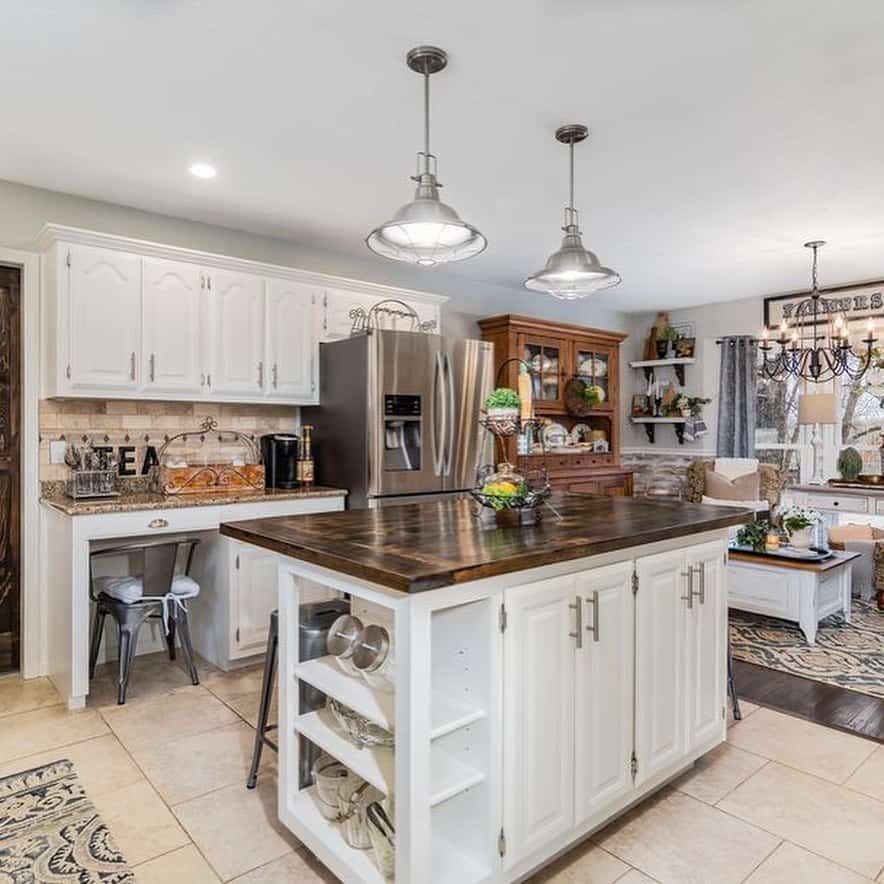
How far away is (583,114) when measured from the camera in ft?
8.54

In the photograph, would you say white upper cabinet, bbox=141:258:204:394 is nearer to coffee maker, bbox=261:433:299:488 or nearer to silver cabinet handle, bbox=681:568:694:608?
coffee maker, bbox=261:433:299:488

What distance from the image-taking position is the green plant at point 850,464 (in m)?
5.55

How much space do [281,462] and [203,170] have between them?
170 cm

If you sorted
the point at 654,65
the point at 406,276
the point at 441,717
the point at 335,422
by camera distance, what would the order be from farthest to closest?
1. the point at 406,276
2. the point at 335,422
3. the point at 654,65
4. the point at 441,717

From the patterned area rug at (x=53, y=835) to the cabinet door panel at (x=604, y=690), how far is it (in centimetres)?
136

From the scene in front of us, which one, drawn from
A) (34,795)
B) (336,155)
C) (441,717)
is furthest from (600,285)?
(34,795)

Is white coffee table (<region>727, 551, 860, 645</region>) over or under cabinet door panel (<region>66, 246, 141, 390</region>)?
under

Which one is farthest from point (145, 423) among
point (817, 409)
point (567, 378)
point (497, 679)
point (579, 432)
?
point (817, 409)

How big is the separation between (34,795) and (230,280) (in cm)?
261

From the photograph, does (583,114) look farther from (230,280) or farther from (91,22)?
(230,280)

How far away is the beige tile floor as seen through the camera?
6.19ft

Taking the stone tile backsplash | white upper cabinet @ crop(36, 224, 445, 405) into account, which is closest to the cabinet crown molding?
white upper cabinet @ crop(36, 224, 445, 405)

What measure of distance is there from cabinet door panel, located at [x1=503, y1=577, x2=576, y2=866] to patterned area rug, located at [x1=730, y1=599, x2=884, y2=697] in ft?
7.05

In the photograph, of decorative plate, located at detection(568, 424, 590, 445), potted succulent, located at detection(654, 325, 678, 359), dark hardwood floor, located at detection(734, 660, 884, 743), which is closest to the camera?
dark hardwood floor, located at detection(734, 660, 884, 743)
